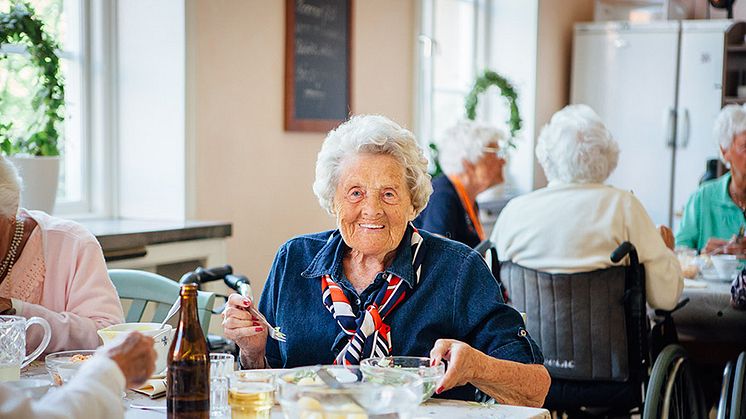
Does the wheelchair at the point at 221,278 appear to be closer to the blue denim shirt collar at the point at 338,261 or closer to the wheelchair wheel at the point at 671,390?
the blue denim shirt collar at the point at 338,261

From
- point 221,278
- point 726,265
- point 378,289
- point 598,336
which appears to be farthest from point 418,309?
point 726,265

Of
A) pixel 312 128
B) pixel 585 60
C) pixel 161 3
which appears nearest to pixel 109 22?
pixel 161 3

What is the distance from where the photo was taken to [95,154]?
11.2 feet

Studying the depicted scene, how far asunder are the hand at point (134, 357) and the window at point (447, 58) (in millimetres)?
3754

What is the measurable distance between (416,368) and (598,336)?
1.25m

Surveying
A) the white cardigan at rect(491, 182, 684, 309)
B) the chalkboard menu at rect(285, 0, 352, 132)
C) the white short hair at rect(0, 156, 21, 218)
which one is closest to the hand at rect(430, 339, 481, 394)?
the white short hair at rect(0, 156, 21, 218)

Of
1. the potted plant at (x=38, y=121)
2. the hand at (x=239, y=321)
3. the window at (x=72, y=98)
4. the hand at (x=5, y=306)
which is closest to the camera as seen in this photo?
the hand at (x=239, y=321)

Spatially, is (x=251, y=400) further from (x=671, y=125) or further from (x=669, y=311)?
(x=671, y=125)

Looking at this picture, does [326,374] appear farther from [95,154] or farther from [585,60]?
[585,60]

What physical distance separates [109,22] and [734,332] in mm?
2313

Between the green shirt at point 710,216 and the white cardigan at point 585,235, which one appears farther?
the green shirt at point 710,216

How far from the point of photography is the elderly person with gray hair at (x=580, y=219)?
2.78 meters

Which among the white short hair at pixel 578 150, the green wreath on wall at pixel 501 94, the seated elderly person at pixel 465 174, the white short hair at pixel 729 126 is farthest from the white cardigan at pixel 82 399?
the green wreath on wall at pixel 501 94

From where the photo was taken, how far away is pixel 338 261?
2.01m
